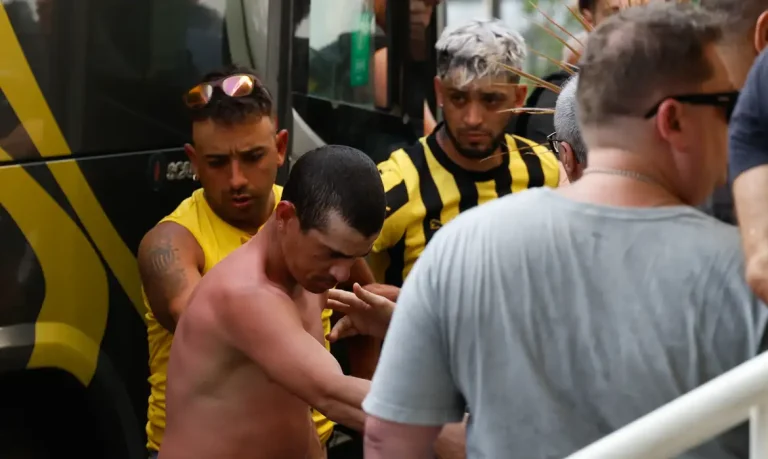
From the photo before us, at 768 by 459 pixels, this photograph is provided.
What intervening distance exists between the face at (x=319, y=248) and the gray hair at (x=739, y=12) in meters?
1.03

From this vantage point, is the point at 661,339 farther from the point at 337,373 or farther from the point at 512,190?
the point at 512,190

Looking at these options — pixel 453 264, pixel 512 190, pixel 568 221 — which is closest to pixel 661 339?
pixel 568 221

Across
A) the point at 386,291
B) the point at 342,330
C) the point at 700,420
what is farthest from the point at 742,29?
the point at 386,291

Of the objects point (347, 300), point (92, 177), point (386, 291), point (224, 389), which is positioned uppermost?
point (92, 177)

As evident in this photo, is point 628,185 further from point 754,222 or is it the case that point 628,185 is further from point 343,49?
point 343,49

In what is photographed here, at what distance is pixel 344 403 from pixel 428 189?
1317 millimetres

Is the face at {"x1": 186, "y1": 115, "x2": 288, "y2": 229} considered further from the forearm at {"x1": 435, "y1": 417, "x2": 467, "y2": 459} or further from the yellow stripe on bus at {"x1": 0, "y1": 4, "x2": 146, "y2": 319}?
the forearm at {"x1": 435, "y1": 417, "x2": 467, "y2": 459}

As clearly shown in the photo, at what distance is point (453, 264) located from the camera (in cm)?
172

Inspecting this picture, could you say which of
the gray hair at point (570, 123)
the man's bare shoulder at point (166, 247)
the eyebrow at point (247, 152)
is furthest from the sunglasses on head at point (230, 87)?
the gray hair at point (570, 123)

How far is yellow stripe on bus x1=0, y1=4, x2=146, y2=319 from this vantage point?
3.29 metres

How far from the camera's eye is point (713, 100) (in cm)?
174

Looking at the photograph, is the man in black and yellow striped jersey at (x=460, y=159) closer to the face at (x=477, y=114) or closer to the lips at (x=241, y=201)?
the face at (x=477, y=114)

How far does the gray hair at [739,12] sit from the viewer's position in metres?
2.07

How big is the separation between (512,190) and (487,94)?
325mm
